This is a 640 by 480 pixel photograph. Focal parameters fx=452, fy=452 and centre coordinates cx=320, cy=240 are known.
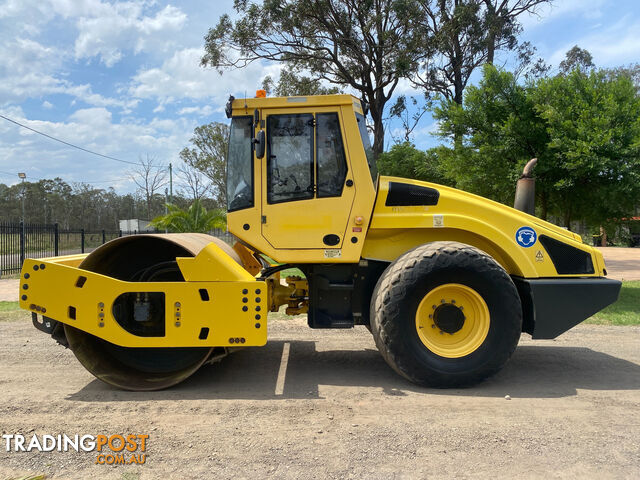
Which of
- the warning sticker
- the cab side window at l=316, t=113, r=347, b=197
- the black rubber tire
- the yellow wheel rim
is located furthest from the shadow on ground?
the cab side window at l=316, t=113, r=347, b=197

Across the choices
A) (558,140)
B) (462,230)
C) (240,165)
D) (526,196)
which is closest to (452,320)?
(462,230)

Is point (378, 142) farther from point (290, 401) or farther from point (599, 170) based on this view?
point (290, 401)

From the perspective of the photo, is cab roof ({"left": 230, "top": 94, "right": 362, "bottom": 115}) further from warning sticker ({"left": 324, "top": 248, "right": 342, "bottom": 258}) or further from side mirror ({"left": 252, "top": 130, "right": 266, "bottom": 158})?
warning sticker ({"left": 324, "top": 248, "right": 342, "bottom": 258})

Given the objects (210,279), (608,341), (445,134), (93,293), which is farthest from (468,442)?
(445,134)

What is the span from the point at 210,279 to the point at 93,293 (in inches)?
42.2

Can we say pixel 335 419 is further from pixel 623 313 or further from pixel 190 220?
pixel 190 220

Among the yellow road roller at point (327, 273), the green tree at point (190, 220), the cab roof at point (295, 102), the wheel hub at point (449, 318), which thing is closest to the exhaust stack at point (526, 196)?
the yellow road roller at point (327, 273)

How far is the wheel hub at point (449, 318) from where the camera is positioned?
437cm

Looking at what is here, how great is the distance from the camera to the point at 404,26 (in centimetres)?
1795

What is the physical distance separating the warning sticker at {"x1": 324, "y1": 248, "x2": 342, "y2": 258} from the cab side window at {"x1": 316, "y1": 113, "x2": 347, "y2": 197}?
0.55 metres

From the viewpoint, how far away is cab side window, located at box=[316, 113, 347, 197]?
4559 millimetres

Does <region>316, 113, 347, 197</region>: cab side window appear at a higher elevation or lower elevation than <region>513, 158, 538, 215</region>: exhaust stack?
higher

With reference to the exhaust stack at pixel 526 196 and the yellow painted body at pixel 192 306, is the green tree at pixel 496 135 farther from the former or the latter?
the yellow painted body at pixel 192 306

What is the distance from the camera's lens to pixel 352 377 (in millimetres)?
4715
